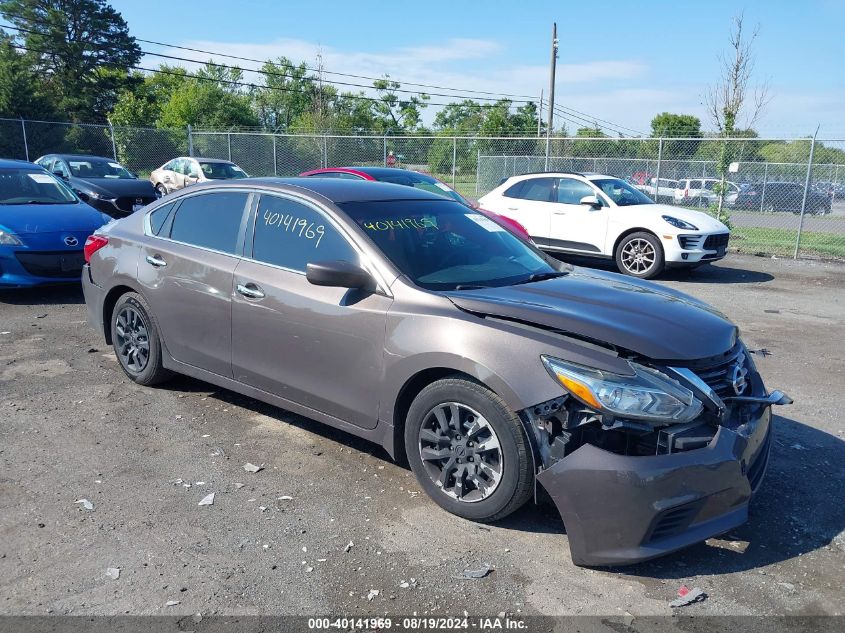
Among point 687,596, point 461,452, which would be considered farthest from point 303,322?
point 687,596

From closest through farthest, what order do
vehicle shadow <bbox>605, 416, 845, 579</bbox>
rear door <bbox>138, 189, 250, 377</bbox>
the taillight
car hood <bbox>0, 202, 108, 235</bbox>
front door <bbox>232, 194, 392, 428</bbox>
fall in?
vehicle shadow <bbox>605, 416, 845, 579</bbox> < front door <bbox>232, 194, 392, 428</bbox> < rear door <bbox>138, 189, 250, 377</bbox> < the taillight < car hood <bbox>0, 202, 108, 235</bbox>

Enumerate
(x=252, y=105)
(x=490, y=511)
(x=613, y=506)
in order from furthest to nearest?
(x=252, y=105)
(x=490, y=511)
(x=613, y=506)

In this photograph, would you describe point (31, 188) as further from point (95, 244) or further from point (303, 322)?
point (303, 322)

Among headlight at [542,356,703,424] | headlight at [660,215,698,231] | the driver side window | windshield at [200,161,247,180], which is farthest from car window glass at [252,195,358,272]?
windshield at [200,161,247,180]

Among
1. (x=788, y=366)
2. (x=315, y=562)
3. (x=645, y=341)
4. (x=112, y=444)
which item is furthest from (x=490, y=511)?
(x=788, y=366)

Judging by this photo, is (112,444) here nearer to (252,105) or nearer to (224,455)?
(224,455)

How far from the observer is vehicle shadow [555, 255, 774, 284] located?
37.6 feet

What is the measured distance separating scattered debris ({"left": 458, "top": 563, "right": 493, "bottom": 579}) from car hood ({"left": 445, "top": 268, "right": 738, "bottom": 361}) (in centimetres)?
115

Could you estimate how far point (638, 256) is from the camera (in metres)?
11.4

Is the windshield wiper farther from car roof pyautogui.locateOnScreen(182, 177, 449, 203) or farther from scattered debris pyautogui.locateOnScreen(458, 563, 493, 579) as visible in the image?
scattered debris pyautogui.locateOnScreen(458, 563, 493, 579)

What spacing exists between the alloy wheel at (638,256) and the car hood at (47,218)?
25.9 feet

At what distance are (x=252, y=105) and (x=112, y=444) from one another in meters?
69.2

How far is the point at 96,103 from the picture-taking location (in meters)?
53.2

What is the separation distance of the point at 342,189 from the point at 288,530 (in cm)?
221
